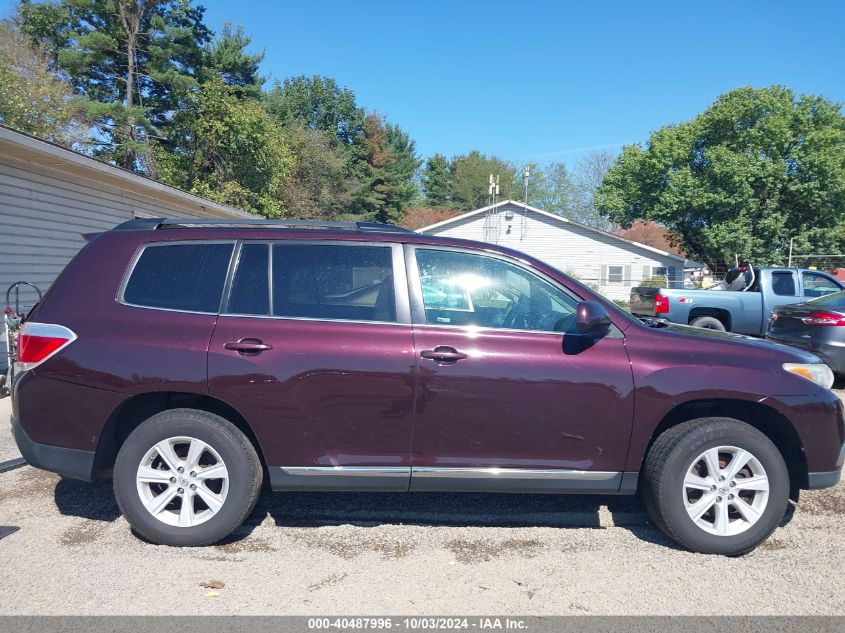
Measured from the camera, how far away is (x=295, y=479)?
11.5 ft

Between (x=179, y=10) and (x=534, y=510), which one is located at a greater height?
(x=179, y=10)

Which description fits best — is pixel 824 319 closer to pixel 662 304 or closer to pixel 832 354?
pixel 832 354

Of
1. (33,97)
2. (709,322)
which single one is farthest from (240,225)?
(33,97)

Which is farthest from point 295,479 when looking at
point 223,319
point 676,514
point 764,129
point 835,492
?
point 764,129

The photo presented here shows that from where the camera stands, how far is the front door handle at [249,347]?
11.3ft

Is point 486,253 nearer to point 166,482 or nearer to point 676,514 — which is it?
point 676,514

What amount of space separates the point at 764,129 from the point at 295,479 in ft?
114

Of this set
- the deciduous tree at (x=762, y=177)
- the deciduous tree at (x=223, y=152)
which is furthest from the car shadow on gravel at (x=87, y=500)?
the deciduous tree at (x=762, y=177)

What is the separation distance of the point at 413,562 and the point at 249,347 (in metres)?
1.53

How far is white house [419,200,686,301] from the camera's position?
3121cm

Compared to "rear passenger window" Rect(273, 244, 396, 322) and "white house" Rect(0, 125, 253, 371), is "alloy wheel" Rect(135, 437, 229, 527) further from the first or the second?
"white house" Rect(0, 125, 253, 371)

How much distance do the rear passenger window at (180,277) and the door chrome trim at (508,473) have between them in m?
1.57

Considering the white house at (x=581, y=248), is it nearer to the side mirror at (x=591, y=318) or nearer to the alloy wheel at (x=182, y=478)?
the side mirror at (x=591, y=318)

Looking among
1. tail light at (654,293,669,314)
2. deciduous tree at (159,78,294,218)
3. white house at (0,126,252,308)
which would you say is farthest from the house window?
white house at (0,126,252,308)
